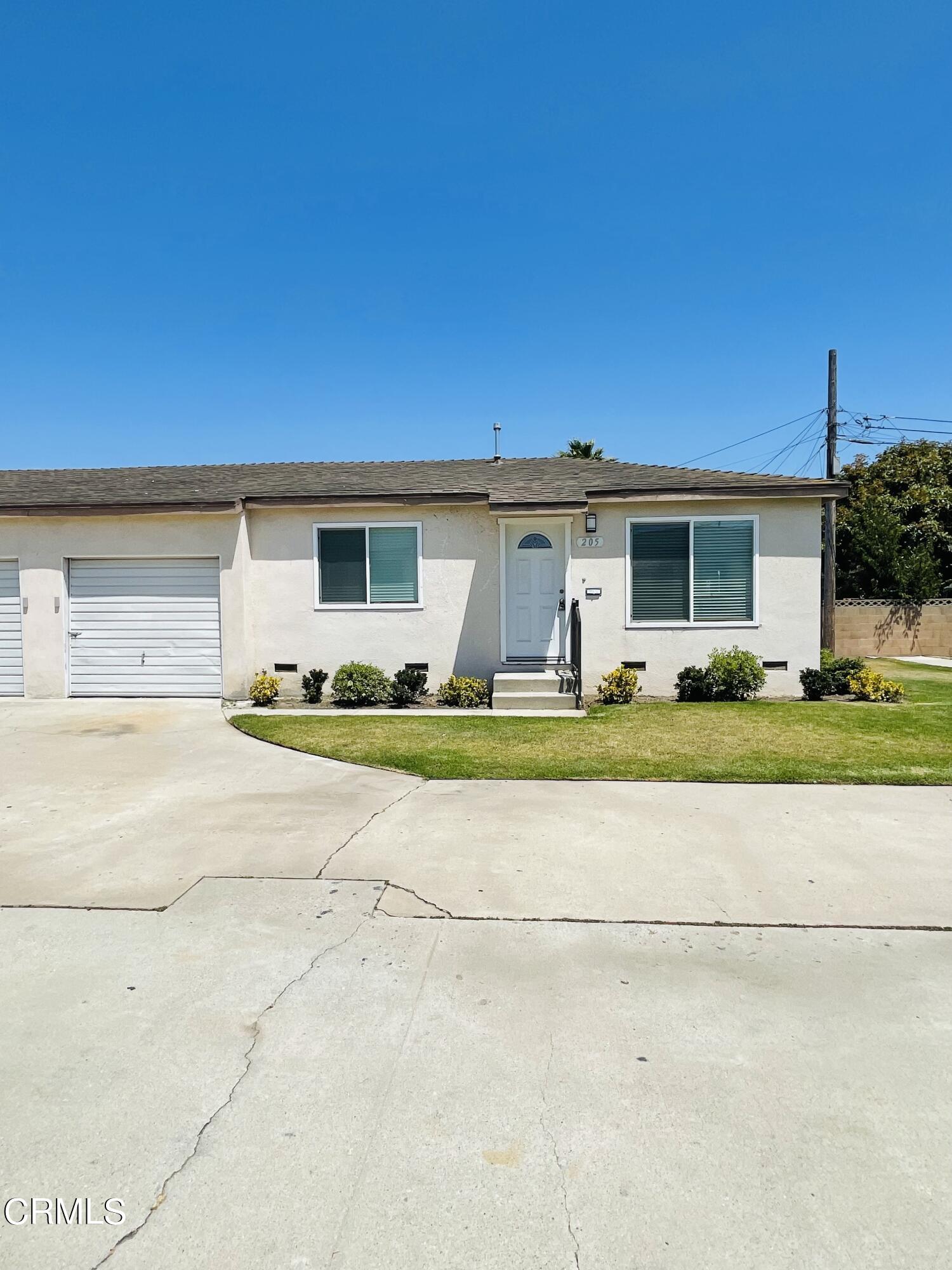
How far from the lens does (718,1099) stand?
2428 millimetres

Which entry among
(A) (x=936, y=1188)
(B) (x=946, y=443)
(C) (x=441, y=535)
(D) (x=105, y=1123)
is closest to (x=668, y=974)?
(A) (x=936, y=1188)

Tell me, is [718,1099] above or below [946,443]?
below

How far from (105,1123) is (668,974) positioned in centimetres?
227

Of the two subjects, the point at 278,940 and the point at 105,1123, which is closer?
the point at 105,1123

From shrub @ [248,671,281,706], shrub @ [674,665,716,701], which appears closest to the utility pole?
shrub @ [674,665,716,701]

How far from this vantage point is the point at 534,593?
11.8m

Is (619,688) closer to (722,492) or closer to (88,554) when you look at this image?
(722,492)

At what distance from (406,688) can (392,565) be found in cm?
213

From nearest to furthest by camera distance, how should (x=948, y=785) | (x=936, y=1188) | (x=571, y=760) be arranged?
1. (x=936, y=1188)
2. (x=948, y=785)
3. (x=571, y=760)

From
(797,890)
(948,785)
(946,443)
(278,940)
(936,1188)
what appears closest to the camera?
(936,1188)

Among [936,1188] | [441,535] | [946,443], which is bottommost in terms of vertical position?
[936,1188]

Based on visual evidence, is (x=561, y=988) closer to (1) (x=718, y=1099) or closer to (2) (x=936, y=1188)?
(1) (x=718, y=1099)

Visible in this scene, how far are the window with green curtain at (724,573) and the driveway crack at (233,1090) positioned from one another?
9329 millimetres

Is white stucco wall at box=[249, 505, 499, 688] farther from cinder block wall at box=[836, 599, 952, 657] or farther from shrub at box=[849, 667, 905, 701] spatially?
cinder block wall at box=[836, 599, 952, 657]
